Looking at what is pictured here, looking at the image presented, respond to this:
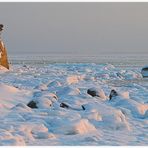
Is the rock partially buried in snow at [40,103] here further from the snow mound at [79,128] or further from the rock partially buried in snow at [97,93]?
the rock partially buried in snow at [97,93]

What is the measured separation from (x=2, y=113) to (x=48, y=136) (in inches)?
105

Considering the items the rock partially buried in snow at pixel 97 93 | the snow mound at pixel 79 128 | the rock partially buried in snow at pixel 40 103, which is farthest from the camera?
the rock partially buried in snow at pixel 97 93

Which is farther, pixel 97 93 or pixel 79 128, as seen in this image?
pixel 97 93

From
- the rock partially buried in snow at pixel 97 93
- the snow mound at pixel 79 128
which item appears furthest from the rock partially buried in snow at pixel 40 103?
the rock partially buried in snow at pixel 97 93

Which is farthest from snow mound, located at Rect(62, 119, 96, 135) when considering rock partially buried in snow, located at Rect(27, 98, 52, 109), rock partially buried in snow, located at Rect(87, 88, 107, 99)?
rock partially buried in snow, located at Rect(87, 88, 107, 99)

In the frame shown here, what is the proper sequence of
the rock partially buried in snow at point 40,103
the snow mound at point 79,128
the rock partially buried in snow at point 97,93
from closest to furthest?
the snow mound at point 79,128 < the rock partially buried in snow at point 40,103 < the rock partially buried in snow at point 97,93

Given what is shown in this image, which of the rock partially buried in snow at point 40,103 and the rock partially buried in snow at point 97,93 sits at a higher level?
the rock partially buried in snow at point 40,103

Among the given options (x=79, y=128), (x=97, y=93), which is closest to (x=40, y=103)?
(x=79, y=128)

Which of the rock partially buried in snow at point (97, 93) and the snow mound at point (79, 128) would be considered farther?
the rock partially buried in snow at point (97, 93)

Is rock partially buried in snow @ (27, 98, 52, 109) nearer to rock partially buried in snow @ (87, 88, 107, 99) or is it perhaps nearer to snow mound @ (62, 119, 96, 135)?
snow mound @ (62, 119, 96, 135)

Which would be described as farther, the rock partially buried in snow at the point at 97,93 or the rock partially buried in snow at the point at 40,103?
the rock partially buried in snow at the point at 97,93

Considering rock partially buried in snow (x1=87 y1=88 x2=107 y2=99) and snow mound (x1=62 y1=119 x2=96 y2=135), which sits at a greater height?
snow mound (x1=62 y1=119 x2=96 y2=135)

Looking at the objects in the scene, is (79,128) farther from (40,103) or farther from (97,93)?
(97,93)

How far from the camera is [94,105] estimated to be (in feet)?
39.8
